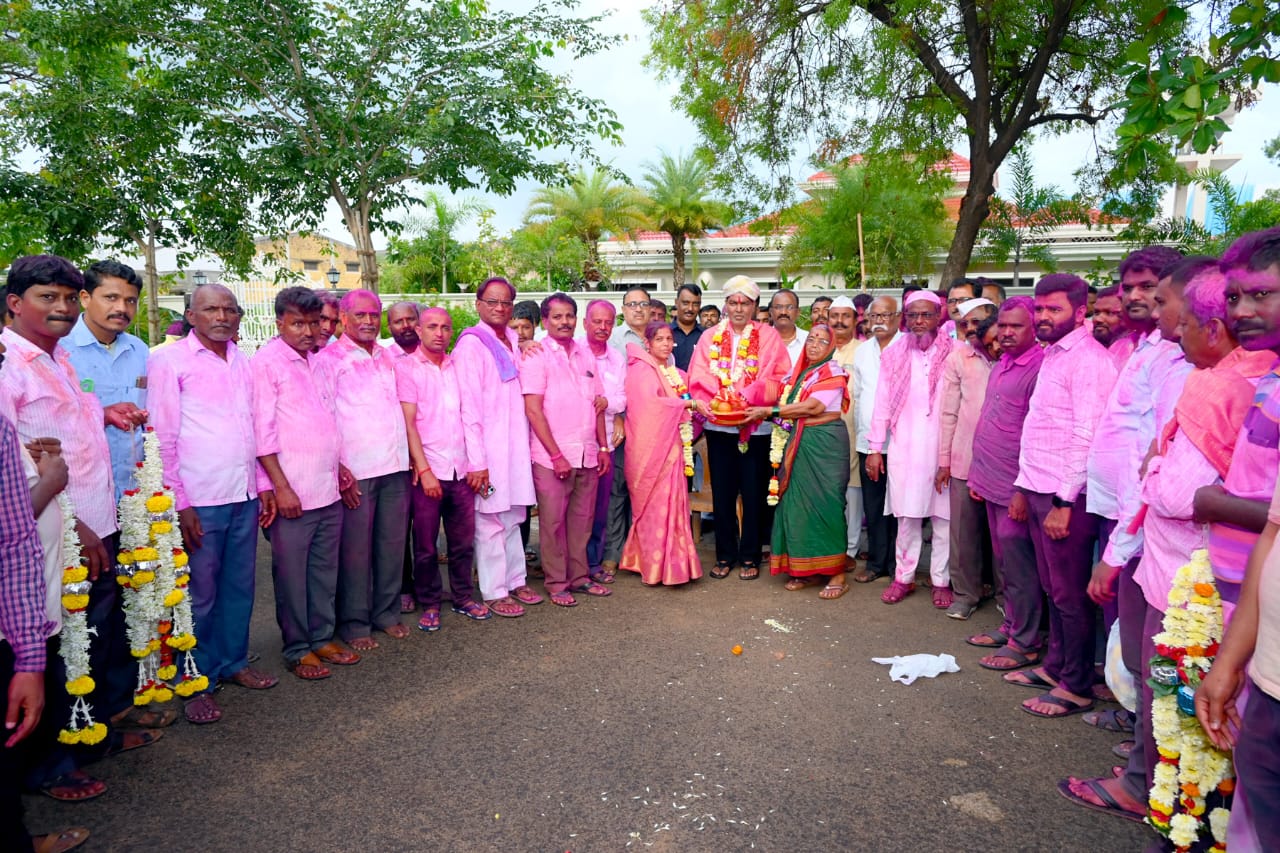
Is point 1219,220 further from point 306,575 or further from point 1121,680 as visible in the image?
point 306,575

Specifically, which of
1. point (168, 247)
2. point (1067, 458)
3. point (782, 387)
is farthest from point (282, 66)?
point (1067, 458)

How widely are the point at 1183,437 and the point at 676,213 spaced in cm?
2600

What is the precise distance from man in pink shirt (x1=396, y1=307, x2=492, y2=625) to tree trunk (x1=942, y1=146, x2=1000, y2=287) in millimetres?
7713

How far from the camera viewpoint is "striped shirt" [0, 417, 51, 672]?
2.13m

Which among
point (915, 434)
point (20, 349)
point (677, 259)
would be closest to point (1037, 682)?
point (915, 434)

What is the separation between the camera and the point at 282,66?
10219 mm

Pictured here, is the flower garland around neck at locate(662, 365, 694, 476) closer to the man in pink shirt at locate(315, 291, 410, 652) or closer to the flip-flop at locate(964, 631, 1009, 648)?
the man in pink shirt at locate(315, 291, 410, 652)

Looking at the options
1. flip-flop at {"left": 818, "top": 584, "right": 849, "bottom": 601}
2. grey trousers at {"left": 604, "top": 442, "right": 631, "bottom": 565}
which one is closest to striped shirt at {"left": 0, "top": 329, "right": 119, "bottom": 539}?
grey trousers at {"left": 604, "top": 442, "right": 631, "bottom": 565}

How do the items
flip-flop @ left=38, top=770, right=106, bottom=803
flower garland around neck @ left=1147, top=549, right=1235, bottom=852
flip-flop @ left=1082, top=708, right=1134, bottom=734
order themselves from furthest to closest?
1. flip-flop @ left=1082, top=708, right=1134, bottom=734
2. flip-flop @ left=38, top=770, right=106, bottom=803
3. flower garland around neck @ left=1147, top=549, right=1235, bottom=852

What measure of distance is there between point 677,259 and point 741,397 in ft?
73.4

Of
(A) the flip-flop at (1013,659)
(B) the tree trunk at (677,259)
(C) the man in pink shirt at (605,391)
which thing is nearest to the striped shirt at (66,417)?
(C) the man in pink shirt at (605,391)

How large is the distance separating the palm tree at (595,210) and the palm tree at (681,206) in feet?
2.78

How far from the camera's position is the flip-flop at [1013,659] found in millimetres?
4594

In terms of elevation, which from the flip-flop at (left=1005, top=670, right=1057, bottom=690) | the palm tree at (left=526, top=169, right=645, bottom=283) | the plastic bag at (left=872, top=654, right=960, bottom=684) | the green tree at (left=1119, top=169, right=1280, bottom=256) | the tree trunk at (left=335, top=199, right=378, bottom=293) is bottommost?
the flip-flop at (left=1005, top=670, right=1057, bottom=690)
